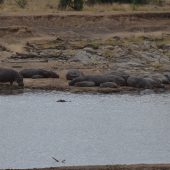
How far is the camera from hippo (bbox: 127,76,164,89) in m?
26.3

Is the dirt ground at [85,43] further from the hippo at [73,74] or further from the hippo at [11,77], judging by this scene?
the hippo at [11,77]

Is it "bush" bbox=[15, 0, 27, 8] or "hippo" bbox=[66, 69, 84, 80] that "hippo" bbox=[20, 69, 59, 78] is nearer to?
"hippo" bbox=[66, 69, 84, 80]

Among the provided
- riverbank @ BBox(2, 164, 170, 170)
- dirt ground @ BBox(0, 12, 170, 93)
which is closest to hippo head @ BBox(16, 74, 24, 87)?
dirt ground @ BBox(0, 12, 170, 93)

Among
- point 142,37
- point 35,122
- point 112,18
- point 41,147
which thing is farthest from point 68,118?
point 112,18

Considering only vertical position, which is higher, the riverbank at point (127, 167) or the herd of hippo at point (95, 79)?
the riverbank at point (127, 167)

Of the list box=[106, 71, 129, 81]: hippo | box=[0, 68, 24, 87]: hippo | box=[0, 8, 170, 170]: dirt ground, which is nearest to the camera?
box=[0, 68, 24, 87]: hippo

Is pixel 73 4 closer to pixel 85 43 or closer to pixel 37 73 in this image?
pixel 85 43

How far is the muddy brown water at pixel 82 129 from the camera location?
16.5 metres

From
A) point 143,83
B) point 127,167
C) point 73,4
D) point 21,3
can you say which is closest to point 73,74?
point 143,83

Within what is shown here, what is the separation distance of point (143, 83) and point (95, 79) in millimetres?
1501

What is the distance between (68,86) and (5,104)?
143 inches

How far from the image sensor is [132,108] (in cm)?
2294

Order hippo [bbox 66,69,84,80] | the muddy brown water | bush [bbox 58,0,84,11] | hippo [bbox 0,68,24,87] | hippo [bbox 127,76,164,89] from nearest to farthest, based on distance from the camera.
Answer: the muddy brown water < hippo [bbox 0,68,24,87] < hippo [bbox 127,76,164,89] < hippo [bbox 66,69,84,80] < bush [bbox 58,0,84,11]

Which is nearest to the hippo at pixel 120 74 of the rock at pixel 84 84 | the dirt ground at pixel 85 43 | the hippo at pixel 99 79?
the hippo at pixel 99 79
